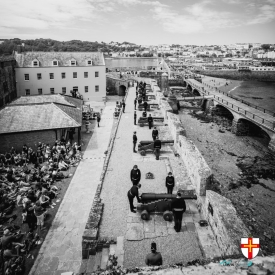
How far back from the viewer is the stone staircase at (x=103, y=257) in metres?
6.76

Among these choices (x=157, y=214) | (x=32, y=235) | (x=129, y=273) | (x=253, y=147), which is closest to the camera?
(x=129, y=273)

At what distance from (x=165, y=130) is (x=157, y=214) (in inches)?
402

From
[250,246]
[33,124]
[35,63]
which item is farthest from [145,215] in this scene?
[35,63]

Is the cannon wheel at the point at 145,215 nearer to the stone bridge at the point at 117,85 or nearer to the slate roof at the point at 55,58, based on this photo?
the slate roof at the point at 55,58

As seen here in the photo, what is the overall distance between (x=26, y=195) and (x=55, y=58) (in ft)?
110

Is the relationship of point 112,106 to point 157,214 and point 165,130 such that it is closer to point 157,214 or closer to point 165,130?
point 165,130

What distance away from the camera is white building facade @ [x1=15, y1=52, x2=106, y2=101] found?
3806cm

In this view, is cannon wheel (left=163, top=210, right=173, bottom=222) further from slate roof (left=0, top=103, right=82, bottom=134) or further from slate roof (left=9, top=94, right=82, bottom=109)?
slate roof (left=9, top=94, right=82, bottom=109)

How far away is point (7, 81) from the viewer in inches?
1309

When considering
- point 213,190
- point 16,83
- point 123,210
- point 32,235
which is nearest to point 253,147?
point 213,190

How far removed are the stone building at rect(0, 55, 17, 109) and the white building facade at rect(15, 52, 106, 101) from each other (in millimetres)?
1674

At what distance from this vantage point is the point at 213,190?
9.02 m

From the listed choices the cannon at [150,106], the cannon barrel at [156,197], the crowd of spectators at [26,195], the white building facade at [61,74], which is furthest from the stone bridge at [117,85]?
the cannon barrel at [156,197]

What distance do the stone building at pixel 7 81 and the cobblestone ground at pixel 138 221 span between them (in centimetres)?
2417
